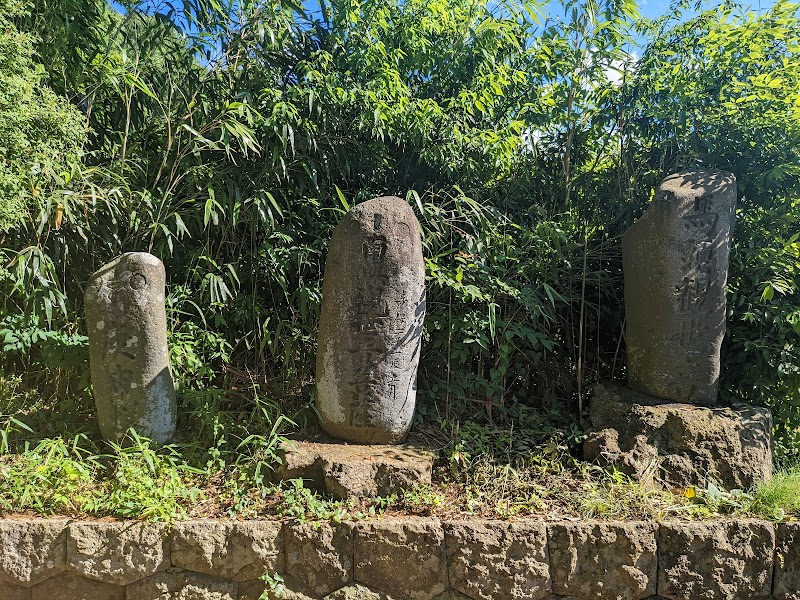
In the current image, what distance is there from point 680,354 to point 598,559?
127 cm

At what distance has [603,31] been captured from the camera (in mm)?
3859

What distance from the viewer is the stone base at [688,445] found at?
9.82ft

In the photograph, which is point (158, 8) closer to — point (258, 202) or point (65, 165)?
point (65, 165)

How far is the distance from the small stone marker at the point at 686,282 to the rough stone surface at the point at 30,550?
3.10m

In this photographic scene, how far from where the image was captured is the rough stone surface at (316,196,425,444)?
3.03m

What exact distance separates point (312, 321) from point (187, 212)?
40.1 inches

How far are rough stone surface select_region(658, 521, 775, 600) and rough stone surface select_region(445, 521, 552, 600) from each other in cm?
56

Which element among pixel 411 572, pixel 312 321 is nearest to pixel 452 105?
pixel 312 321

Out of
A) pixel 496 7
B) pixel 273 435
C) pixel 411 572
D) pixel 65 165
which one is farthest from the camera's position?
pixel 496 7

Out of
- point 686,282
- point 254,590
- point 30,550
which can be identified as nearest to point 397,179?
point 686,282

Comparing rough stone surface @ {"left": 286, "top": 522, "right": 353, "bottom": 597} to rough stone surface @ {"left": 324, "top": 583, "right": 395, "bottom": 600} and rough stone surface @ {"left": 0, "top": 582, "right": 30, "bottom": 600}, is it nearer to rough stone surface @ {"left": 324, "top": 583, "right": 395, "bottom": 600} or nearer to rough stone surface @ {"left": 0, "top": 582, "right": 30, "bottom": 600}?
rough stone surface @ {"left": 324, "top": 583, "right": 395, "bottom": 600}

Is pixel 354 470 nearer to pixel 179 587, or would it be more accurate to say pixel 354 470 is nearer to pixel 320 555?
pixel 320 555

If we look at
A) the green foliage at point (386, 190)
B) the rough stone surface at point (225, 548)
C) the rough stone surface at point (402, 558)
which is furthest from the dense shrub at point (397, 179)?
the rough stone surface at point (402, 558)

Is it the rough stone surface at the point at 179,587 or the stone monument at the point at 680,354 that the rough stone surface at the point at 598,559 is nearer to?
the stone monument at the point at 680,354
